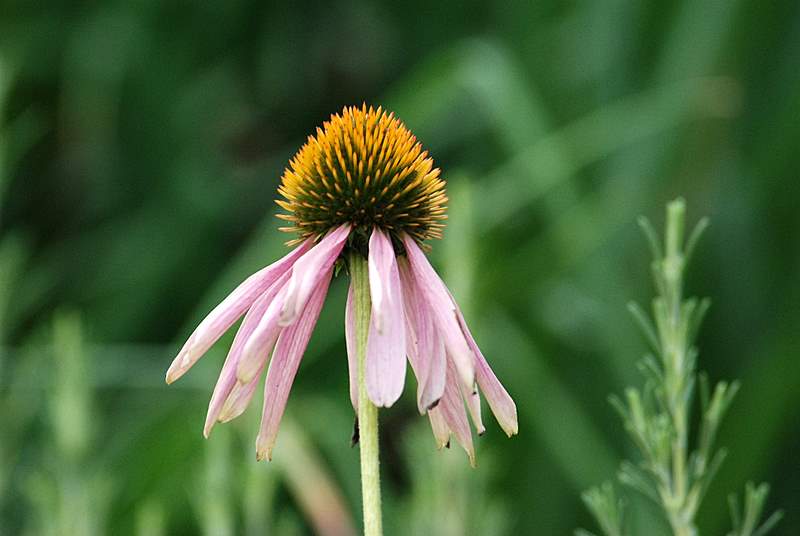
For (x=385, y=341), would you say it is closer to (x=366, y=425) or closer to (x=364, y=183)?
(x=366, y=425)

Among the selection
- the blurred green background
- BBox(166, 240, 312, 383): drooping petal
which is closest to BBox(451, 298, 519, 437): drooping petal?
BBox(166, 240, 312, 383): drooping petal

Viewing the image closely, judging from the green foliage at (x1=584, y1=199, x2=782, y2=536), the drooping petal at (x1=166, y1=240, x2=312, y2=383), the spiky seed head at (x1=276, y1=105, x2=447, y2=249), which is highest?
the spiky seed head at (x1=276, y1=105, x2=447, y2=249)

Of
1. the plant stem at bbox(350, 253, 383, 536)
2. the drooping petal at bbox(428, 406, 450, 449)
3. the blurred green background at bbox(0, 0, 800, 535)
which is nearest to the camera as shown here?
the plant stem at bbox(350, 253, 383, 536)

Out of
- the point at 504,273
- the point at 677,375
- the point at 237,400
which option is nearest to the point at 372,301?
the point at 237,400

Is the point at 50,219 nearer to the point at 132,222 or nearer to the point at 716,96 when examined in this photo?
the point at 132,222

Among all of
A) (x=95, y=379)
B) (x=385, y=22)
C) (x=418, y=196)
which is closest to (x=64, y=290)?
(x=95, y=379)

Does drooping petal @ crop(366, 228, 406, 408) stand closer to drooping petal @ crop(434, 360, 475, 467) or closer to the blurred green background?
drooping petal @ crop(434, 360, 475, 467)

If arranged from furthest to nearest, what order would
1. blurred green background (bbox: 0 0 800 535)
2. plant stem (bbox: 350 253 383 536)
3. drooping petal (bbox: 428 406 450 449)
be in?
blurred green background (bbox: 0 0 800 535)
drooping petal (bbox: 428 406 450 449)
plant stem (bbox: 350 253 383 536)

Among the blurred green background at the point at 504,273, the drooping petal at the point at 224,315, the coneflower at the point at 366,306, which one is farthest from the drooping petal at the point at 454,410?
the blurred green background at the point at 504,273
